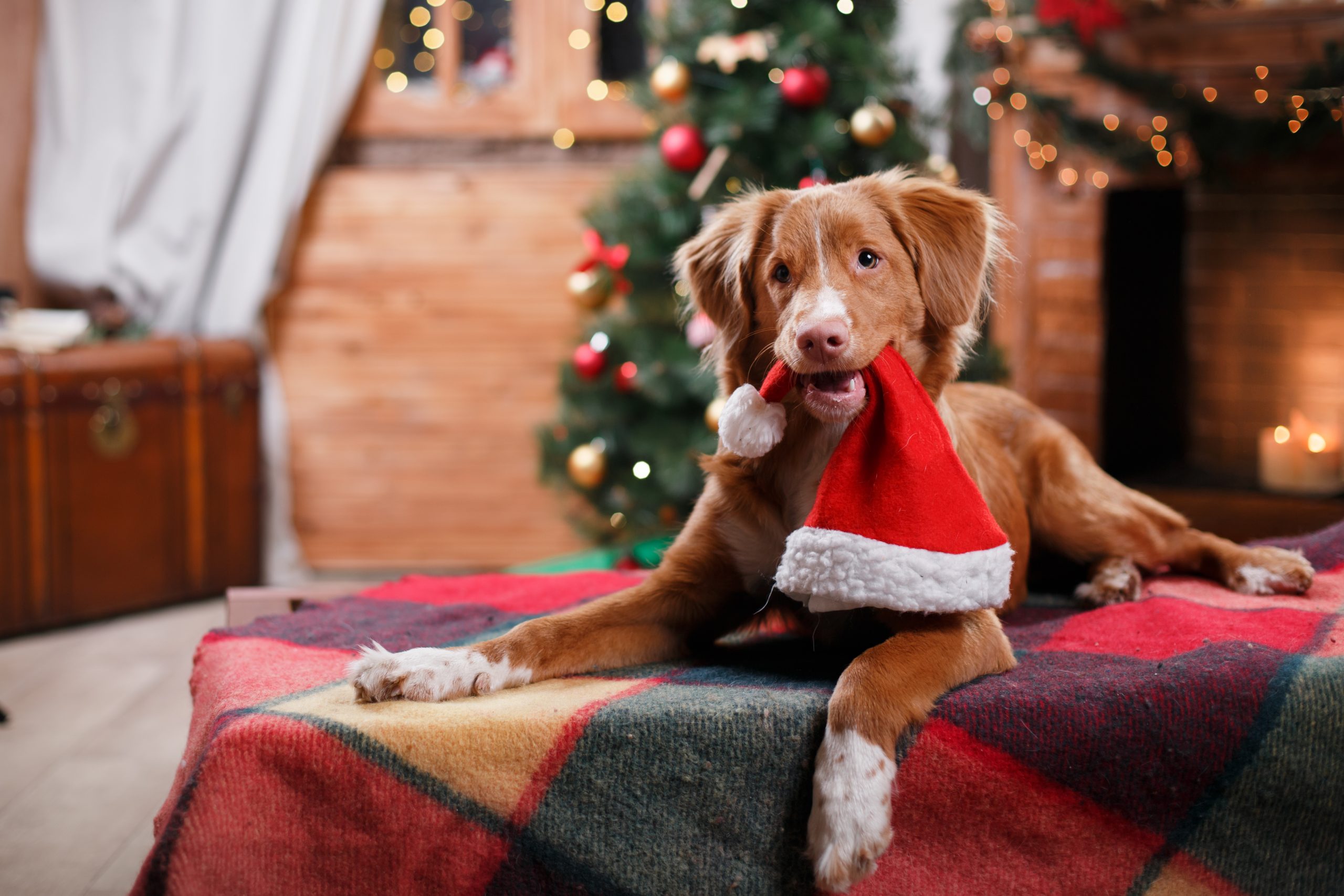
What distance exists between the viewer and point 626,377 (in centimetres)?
331

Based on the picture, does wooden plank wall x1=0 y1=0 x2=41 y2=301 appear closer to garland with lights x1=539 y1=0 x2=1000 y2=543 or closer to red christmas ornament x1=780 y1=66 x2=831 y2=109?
garland with lights x1=539 y1=0 x2=1000 y2=543

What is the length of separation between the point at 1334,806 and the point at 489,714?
0.92 m

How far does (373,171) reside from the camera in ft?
13.0

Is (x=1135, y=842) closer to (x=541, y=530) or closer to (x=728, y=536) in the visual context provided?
(x=728, y=536)

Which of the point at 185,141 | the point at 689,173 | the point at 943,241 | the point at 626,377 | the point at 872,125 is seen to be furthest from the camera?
the point at 185,141

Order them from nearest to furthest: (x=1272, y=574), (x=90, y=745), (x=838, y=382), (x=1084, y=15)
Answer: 1. (x=838, y=382)
2. (x=1272, y=574)
3. (x=90, y=745)
4. (x=1084, y=15)

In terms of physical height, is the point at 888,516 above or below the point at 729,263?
below

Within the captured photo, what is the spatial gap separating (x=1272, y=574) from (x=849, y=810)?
0.97 m

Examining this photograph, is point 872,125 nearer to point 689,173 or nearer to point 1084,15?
point 689,173

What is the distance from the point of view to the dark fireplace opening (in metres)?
Result: 3.44

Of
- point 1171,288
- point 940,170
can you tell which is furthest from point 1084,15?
point 1171,288

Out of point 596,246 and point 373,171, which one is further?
point 373,171

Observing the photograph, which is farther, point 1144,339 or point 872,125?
point 1144,339

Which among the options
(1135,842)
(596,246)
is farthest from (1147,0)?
(1135,842)
